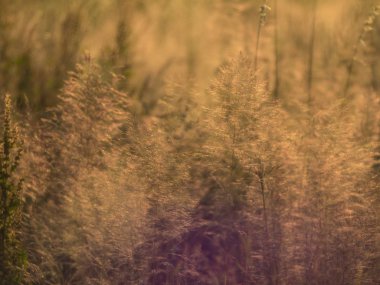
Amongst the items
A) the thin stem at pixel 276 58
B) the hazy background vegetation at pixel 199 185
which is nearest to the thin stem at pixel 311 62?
the hazy background vegetation at pixel 199 185

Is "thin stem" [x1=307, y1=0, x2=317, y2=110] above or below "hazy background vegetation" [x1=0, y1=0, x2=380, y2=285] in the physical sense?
above

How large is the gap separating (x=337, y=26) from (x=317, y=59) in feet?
0.57

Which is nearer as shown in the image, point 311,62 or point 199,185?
point 199,185

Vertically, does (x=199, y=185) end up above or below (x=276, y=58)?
below

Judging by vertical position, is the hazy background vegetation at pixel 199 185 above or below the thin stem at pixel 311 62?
below

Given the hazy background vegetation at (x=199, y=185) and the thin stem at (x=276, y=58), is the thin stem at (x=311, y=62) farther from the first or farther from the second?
the thin stem at (x=276, y=58)

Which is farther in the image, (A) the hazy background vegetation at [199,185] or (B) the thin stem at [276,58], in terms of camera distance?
(B) the thin stem at [276,58]

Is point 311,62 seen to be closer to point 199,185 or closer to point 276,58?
point 276,58

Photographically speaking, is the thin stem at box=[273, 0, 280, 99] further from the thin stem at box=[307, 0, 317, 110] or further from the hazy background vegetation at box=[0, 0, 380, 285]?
the thin stem at box=[307, 0, 317, 110]

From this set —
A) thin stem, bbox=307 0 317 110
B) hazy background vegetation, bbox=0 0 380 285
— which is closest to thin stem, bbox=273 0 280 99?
hazy background vegetation, bbox=0 0 380 285

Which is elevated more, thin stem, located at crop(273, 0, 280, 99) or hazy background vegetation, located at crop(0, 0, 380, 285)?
thin stem, located at crop(273, 0, 280, 99)

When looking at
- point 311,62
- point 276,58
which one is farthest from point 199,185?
point 311,62

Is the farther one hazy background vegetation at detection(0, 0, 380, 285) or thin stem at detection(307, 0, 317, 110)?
thin stem at detection(307, 0, 317, 110)

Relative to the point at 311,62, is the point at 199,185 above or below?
below
